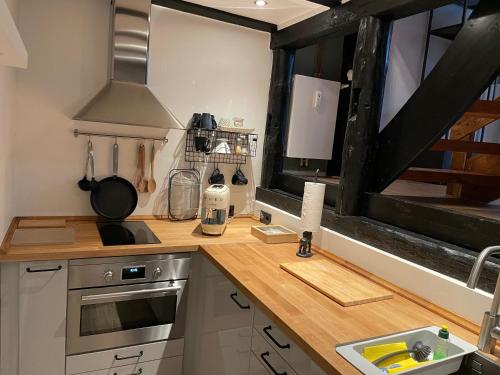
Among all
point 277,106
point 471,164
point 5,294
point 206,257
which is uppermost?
point 277,106

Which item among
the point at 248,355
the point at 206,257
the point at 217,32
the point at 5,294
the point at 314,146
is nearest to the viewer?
the point at 248,355

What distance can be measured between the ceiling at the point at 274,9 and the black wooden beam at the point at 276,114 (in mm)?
251

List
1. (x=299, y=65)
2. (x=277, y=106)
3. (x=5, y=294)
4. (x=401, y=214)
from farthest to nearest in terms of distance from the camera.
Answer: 1. (x=299, y=65)
2. (x=277, y=106)
3. (x=401, y=214)
4. (x=5, y=294)

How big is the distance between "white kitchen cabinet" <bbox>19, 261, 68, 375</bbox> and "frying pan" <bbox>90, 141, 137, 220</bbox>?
60 cm

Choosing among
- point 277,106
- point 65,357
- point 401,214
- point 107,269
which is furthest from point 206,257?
point 277,106

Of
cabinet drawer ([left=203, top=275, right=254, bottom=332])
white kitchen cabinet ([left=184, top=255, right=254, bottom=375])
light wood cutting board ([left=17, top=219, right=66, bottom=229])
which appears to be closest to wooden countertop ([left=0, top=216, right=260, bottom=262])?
light wood cutting board ([left=17, top=219, right=66, bottom=229])

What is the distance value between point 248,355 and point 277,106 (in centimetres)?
172

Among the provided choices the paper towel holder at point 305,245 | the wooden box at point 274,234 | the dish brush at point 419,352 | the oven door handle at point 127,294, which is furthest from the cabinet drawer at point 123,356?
the dish brush at point 419,352

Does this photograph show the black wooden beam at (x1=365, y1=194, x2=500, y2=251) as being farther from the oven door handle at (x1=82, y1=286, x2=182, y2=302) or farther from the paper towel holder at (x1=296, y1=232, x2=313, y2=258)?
the oven door handle at (x1=82, y1=286, x2=182, y2=302)

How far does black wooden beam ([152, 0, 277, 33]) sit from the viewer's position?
2295 millimetres

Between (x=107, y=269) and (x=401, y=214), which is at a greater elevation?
(x=401, y=214)

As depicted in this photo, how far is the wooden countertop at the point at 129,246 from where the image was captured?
5.42ft

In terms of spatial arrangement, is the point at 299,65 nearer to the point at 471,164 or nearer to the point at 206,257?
the point at 471,164

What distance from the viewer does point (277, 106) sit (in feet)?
8.75
